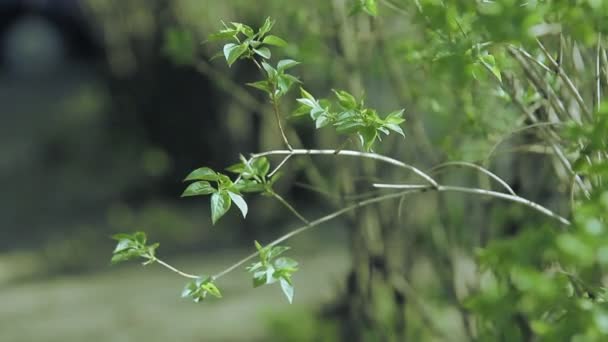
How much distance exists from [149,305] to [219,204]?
3.92 meters

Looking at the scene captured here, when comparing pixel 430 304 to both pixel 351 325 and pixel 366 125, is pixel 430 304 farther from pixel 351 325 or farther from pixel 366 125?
pixel 366 125

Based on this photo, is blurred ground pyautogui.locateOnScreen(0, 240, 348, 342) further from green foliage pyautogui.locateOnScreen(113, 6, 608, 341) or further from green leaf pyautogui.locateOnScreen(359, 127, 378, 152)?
green leaf pyautogui.locateOnScreen(359, 127, 378, 152)

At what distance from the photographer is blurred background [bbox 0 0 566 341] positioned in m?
3.37

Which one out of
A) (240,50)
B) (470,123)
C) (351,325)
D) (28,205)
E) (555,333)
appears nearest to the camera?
(555,333)

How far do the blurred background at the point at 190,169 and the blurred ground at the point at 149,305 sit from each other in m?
0.02

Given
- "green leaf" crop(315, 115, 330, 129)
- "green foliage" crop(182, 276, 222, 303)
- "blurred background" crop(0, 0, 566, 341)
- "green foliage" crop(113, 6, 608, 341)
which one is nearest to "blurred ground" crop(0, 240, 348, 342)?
"blurred background" crop(0, 0, 566, 341)

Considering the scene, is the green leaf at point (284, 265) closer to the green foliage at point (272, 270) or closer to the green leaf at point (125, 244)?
the green foliage at point (272, 270)

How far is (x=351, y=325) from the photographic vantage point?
11.9 ft

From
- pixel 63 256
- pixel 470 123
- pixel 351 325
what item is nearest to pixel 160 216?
pixel 63 256

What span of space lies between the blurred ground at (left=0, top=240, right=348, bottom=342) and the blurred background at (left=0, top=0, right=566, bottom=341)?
16 millimetres

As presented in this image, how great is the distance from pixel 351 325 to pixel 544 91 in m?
1.68

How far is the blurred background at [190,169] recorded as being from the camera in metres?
3.37

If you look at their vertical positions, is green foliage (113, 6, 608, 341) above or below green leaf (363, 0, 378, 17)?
below

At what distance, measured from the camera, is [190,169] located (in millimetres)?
8430
